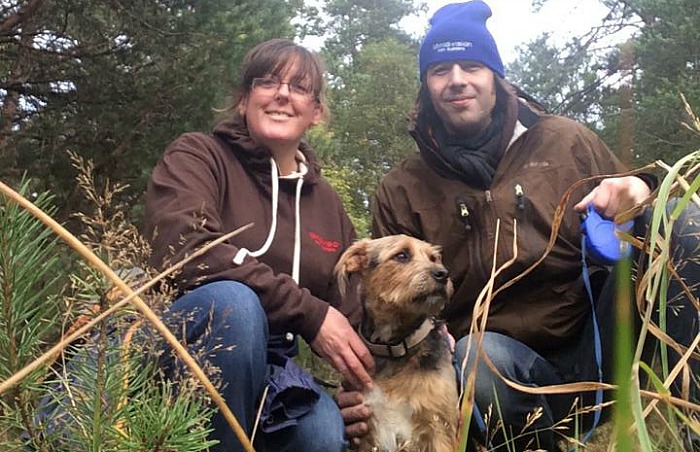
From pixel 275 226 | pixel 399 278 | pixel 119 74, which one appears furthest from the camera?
pixel 119 74

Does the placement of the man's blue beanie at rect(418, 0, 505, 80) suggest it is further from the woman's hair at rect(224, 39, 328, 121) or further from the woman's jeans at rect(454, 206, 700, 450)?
the woman's jeans at rect(454, 206, 700, 450)

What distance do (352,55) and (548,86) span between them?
650 inches

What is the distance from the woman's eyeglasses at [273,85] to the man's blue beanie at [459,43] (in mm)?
894

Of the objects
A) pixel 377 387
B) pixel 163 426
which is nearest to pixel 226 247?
pixel 377 387

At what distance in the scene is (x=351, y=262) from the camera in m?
3.65

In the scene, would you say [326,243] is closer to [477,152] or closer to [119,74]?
[477,152]

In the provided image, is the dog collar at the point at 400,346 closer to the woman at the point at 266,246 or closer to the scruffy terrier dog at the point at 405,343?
the scruffy terrier dog at the point at 405,343

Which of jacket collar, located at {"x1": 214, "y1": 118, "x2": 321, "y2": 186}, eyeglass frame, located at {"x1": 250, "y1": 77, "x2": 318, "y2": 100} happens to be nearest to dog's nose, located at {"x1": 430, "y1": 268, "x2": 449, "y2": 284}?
jacket collar, located at {"x1": 214, "y1": 118, "x2": 321, "y2": 186}

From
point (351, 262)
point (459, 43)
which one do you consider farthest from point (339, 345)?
point (459, 43)

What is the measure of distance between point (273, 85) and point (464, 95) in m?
1.01

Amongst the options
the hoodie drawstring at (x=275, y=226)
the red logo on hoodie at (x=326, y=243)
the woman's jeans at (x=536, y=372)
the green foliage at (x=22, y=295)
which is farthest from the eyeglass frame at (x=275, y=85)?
the green foliage at (x=22, y=295)

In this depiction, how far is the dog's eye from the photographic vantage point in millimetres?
3824

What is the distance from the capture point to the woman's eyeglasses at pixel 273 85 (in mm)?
3414

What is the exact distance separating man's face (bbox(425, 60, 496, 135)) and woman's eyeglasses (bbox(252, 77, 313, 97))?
787 mm
